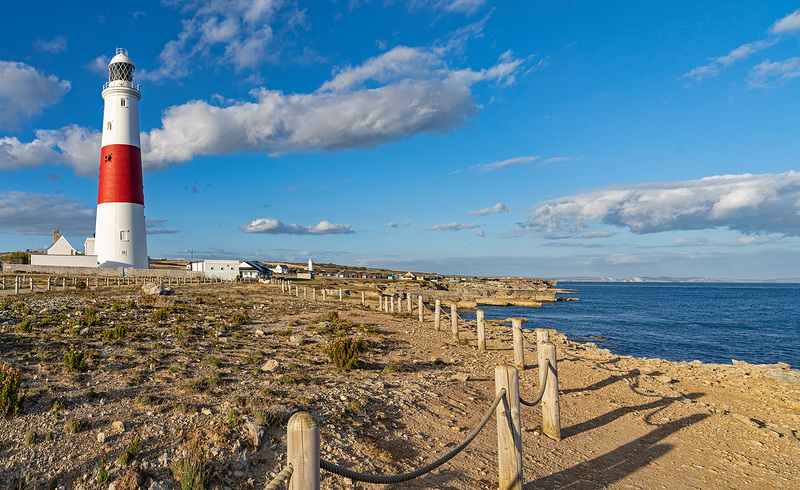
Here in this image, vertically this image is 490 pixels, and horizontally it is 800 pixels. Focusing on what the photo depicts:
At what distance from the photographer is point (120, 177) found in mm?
31969

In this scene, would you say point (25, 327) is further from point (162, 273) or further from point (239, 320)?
point (162, 273)

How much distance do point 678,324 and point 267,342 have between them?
129 feet

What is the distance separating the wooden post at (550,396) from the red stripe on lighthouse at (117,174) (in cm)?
3503

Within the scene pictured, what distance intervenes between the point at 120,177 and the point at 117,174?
30 cm

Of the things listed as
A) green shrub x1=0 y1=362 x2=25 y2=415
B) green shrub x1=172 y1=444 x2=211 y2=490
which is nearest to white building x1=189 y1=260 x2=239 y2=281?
green shrub x1=0 y1=362 x2=25 y2=415

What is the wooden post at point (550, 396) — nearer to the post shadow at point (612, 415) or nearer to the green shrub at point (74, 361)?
the post shadow at point (612, 415)

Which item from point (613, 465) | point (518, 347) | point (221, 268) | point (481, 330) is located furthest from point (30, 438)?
point (221, 268)

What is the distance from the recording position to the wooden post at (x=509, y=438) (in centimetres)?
493

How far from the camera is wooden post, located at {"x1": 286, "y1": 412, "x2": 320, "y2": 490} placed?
275cm

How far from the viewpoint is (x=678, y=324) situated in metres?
38.2

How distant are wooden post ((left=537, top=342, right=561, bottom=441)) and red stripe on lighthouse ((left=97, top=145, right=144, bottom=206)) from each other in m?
35.0

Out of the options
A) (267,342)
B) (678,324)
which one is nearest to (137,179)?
(267,342)

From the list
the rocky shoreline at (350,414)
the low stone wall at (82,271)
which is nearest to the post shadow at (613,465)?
the rocky shoreline at (350,414)

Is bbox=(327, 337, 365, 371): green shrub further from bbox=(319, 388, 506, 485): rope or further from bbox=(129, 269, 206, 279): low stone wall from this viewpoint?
bbox=(129, 269, 206, 279): low stone wall
